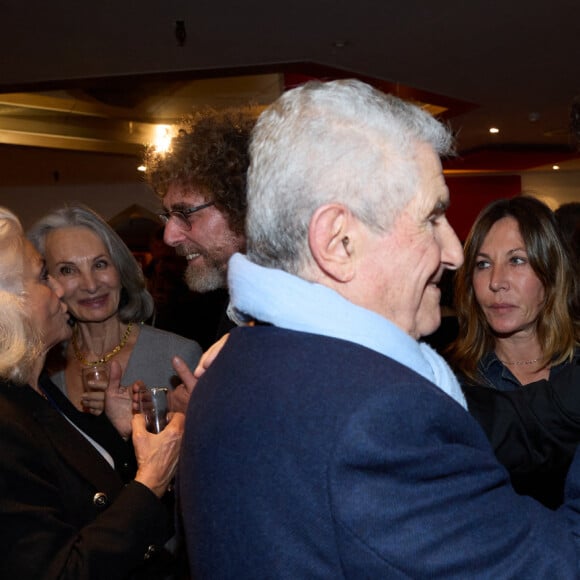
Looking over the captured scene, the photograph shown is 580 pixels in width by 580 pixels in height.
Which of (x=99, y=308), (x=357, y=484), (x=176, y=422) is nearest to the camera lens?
(x=357, y=484)

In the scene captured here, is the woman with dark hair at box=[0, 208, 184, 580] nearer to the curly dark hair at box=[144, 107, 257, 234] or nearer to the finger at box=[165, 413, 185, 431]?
the finger at box=[165, 413, 185, 431]

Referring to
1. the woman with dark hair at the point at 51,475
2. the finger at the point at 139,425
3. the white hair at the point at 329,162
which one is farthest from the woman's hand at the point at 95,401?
the white hair at the point at 329,162

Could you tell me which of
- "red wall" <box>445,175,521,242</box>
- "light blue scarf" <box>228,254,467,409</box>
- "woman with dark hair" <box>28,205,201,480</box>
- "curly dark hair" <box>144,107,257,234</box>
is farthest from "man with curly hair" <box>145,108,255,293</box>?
"red wall" <box>445,175,521,242</box>

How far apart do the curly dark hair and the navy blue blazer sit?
131cm

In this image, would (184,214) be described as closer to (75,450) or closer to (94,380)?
(94,380)

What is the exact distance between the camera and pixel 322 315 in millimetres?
924

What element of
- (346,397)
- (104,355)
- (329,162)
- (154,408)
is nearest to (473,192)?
(104,355)

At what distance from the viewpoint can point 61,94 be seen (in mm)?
8008

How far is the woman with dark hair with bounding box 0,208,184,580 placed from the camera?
1.43 m

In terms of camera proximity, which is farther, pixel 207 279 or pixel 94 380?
pixel 94 380

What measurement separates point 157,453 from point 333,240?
1.14 m

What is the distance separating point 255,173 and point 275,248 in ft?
0.39

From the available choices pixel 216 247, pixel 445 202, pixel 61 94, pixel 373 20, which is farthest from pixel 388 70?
pixel 445 202

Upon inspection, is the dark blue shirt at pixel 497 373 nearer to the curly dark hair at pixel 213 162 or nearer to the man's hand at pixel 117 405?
the curly dark hair at pixel 213 162
